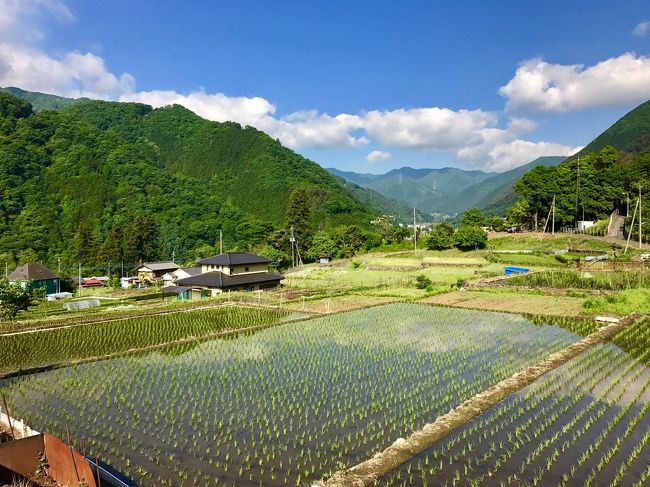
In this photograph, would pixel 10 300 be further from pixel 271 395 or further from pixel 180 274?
pixel 271 395

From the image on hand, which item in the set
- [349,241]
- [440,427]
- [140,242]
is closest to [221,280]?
[440,427]

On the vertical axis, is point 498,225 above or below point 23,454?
above

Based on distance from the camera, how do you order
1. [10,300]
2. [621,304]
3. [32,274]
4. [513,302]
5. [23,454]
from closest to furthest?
[23,454] < [621,304] < [10,300] < [513,302] < [32,274]

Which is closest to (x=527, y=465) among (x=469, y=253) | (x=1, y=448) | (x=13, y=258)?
(x=1, y=448)

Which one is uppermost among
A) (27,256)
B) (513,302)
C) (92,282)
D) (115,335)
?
(27,256)

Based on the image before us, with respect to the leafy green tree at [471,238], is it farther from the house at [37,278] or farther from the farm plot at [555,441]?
the house at [37,278]

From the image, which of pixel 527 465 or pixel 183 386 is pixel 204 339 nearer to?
pixel 183 386
